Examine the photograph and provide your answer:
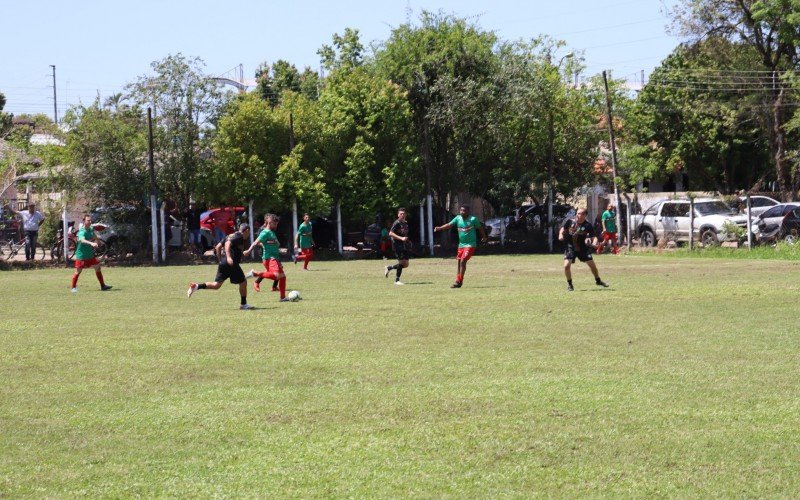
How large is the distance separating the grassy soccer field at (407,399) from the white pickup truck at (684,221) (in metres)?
19.7

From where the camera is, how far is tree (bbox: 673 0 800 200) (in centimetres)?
4809

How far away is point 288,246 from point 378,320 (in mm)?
24204

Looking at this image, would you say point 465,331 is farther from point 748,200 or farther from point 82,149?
point 82,149

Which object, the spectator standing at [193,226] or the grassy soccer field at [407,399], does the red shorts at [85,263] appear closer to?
the grassy soccer field at [407,399]

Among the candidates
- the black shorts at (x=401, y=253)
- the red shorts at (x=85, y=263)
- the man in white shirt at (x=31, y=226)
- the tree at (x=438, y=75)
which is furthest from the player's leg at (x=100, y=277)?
the tree at (x=438, y=75)

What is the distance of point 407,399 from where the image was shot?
397 inches

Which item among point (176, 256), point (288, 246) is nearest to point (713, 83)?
point (288, 246)

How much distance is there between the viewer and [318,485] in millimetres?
7238

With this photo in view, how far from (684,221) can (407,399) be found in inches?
1266

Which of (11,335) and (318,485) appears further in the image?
(11,335)

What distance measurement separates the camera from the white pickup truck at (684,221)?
39.1m

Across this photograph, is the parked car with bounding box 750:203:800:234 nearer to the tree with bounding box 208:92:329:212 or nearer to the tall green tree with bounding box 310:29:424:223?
the tall green tree with bounding box 310:29:424:223

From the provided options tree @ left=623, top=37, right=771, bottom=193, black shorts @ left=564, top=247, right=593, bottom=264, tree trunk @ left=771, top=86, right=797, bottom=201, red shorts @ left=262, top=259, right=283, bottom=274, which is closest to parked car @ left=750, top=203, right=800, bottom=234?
tree trunk @ left=771, top=86, right=797, bottom=201

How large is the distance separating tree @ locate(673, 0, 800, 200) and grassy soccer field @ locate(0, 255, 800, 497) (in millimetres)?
31603
